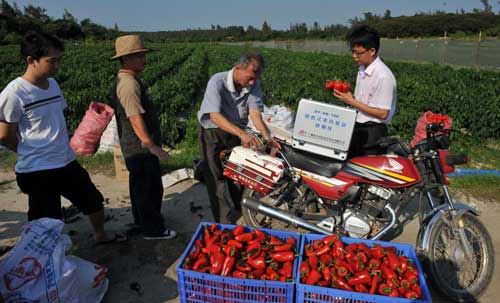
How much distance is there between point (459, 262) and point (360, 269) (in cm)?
118

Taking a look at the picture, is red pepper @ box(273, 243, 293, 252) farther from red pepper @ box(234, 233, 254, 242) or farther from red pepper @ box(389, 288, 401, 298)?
red pepper @ box(389, 288, 401, 298)

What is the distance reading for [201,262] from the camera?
240 centimetres

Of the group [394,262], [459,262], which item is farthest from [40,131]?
[459,262]

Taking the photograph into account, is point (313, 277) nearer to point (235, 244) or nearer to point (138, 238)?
point (235, 244)

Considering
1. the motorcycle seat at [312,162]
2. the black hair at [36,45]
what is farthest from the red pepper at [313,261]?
the black hair at [36,45]

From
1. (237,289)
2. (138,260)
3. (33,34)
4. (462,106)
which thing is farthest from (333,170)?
(462,106)

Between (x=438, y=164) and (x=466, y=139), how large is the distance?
16.3ft

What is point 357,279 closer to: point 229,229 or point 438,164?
point 229,229

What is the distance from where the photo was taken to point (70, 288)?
254 centimetres

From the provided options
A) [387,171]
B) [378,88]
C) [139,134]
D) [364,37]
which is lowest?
[387,171]

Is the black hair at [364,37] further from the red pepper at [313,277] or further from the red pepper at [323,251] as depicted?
the red pepper at [313,277]

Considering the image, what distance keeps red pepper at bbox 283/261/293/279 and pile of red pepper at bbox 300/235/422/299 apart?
0.27ft

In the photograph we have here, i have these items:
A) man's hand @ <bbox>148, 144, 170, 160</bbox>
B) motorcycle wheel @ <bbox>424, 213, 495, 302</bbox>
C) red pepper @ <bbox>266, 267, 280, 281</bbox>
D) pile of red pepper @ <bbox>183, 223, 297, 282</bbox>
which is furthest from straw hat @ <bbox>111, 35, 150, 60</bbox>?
motorcycle wheel @ <bbox>424, 213, 495, 302</bbox>

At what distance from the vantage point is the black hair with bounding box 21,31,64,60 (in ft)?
8.63
